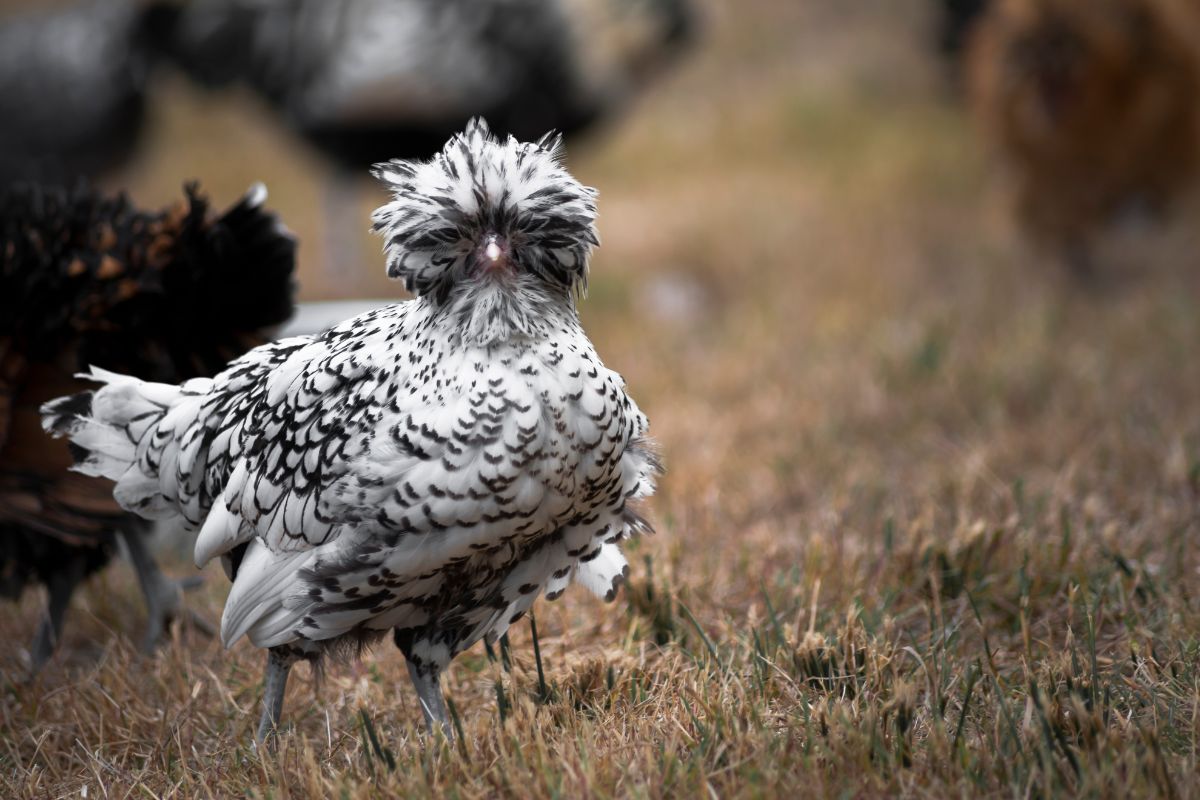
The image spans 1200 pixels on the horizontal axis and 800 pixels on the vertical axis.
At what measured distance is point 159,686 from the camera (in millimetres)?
2863

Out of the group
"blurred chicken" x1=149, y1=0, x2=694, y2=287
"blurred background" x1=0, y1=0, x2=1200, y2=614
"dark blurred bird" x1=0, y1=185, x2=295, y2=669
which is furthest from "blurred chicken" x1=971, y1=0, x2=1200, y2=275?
"dark blurred bird" x1=0, y1=185, x2=295, y2=669

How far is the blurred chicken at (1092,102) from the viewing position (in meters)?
5.57

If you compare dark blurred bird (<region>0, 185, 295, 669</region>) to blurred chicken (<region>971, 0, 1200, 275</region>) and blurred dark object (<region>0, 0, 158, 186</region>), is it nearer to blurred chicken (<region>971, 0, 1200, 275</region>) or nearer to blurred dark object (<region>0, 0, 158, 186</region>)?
blurred chicken (<region>971, 0, 1200, 275</region>)

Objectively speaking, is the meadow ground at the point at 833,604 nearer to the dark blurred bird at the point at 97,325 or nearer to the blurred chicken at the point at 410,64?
the dark blurred bird at the point at 97,325

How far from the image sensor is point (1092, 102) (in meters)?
5.68

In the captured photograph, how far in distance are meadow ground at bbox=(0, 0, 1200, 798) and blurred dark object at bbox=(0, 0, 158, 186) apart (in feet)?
6.13

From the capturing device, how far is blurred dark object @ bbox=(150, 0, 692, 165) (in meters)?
6.31

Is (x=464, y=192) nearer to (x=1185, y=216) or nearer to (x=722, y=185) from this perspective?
(x=1185, y=216)

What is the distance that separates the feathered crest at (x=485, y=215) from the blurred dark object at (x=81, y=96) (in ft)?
19.1

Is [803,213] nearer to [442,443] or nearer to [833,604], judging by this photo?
[833,604]

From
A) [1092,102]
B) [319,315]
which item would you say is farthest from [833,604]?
[1092,102]

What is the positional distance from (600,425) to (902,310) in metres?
4.64

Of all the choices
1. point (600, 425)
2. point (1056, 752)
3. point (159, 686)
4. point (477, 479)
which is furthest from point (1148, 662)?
point (159, 686)

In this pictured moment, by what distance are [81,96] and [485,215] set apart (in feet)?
20.3
